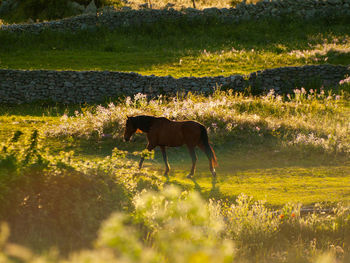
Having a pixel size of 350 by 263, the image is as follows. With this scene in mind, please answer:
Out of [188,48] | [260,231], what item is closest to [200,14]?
[188,48]

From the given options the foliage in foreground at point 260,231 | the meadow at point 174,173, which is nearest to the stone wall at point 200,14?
the meadow at point 174,173

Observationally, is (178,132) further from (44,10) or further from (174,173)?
(44,10)

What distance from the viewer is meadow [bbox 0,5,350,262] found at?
6402 mm

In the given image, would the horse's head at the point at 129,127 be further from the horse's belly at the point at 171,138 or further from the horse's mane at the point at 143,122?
the horse's belly at the point at 171,138

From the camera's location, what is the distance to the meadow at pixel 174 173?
6.40 m

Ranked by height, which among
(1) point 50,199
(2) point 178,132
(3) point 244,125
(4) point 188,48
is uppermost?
(4) point 188,48

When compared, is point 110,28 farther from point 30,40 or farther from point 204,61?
point 204,61

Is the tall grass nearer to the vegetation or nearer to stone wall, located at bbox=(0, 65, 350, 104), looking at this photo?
stone wall, located at bbox=(0, 65, 350, 104)

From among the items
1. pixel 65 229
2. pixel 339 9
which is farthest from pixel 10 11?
pixel 65 229

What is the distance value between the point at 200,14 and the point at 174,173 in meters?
27.1

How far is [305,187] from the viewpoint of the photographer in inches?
429

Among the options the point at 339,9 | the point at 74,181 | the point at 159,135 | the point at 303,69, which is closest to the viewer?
the point at 74,181

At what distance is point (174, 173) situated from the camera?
11.9m

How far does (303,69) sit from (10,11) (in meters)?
32.2
